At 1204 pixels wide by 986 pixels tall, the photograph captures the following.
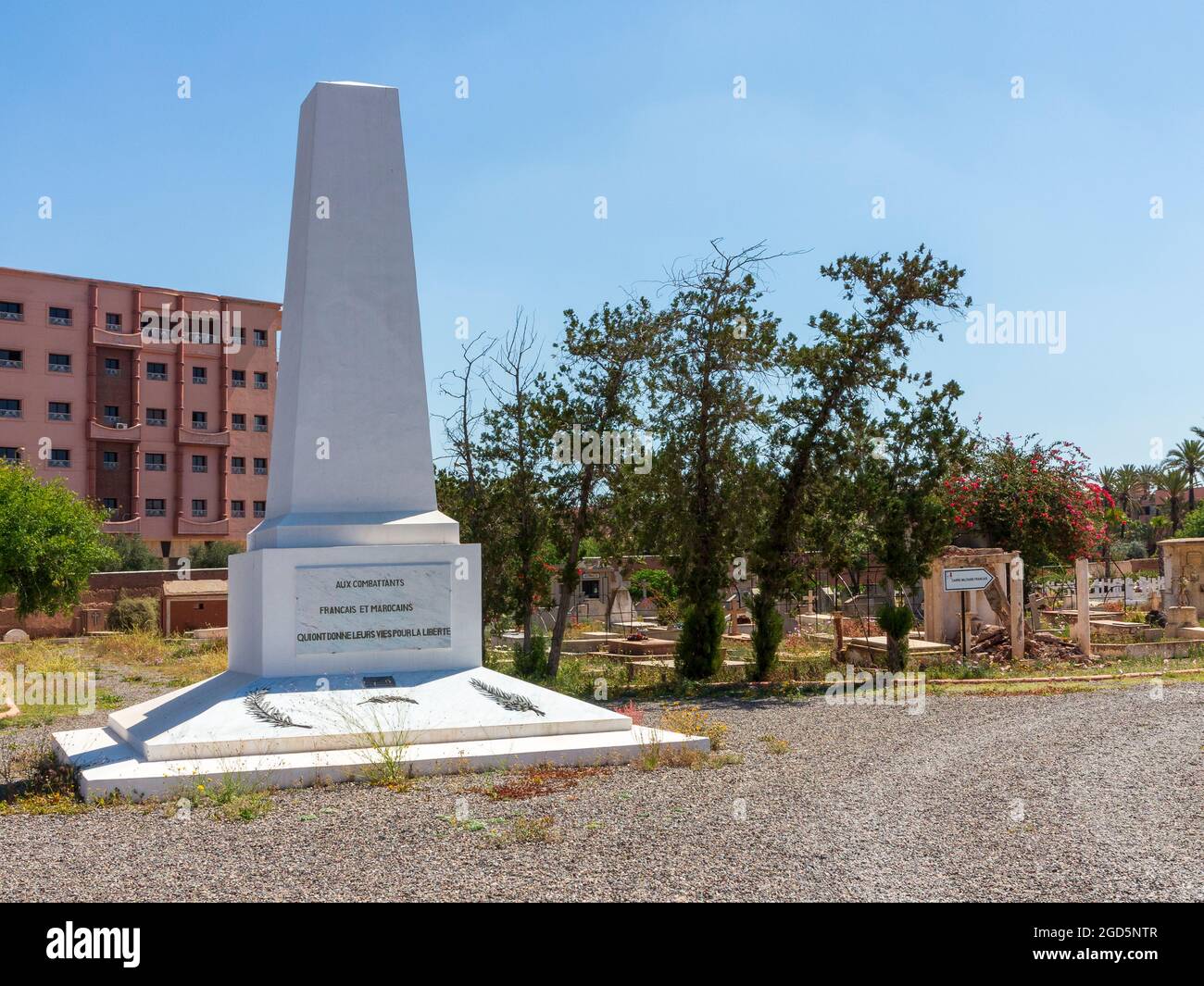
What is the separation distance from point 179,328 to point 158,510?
10693 mm

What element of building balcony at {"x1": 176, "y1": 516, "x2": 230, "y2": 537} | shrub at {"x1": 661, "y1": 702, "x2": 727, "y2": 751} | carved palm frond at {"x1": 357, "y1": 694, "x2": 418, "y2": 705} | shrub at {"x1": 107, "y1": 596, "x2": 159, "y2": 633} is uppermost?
building balcony at {"x1": 176, "y1": 516, "x2": 230, "y2": 537}

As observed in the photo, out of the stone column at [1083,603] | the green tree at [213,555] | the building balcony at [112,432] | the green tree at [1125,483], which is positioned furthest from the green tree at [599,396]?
the green tree at [1125,483]

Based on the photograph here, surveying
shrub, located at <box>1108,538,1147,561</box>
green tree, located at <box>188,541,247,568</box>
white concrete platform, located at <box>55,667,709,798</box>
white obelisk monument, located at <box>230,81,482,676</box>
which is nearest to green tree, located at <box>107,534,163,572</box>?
green tree, located at <box>188,541,247,568</box>

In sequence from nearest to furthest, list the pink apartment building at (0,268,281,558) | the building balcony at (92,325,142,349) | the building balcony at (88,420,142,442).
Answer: the pink apartment building at (0,268,281,558) → the building balcony at (92,325,142,349) → the building balcony at (88,420,142,442)

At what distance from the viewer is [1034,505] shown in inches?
1001

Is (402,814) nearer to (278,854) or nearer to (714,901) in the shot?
(278,854)

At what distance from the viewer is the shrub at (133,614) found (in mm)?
36562

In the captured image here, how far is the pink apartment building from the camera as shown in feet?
191

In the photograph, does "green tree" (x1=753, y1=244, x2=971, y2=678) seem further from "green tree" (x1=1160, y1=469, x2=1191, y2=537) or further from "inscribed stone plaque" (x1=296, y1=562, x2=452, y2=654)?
"green tree" (x1=1160, y1=469, x2=1191, y2=537)

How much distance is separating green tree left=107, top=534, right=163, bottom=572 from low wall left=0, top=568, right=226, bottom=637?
36.4 ft

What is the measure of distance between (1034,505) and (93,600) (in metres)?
31.7

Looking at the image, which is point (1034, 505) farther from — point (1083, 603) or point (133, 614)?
point (133, 614)

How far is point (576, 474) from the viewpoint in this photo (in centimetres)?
1852

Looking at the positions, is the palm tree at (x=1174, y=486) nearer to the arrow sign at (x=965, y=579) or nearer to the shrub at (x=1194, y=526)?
the shrub at (x=1194, y=526)
